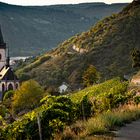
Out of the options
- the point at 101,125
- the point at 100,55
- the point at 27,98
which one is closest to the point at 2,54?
the point at 100,55

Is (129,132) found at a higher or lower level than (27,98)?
higher

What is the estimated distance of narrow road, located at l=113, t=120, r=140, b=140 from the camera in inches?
609

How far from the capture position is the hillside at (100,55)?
128938 mm

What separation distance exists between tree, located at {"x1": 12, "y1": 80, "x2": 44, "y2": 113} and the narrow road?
241 feet

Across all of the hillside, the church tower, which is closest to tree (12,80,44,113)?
the hillside

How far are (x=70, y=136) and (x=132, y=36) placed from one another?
12562cm

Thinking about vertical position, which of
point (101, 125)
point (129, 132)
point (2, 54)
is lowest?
point (129, 132)

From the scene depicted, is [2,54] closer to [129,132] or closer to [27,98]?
[27,98]

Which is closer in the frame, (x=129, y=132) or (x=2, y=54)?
(x=129, y=132)

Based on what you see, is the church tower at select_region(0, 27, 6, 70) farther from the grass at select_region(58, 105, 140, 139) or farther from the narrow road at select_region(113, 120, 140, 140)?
the narrow road at select_region(113, 120, 140, 140)

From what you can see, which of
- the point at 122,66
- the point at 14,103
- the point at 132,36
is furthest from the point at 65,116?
the point at 132,36

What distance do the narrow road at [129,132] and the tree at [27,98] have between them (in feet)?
241

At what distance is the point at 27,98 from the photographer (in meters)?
95.3

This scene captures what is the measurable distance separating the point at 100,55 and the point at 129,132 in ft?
403
